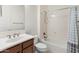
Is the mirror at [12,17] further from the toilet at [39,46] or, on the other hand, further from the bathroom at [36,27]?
the toilet at [39,46]

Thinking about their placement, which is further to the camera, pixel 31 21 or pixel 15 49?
pixel 31 21

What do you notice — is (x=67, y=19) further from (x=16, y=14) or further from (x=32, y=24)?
(x=16, y=14)

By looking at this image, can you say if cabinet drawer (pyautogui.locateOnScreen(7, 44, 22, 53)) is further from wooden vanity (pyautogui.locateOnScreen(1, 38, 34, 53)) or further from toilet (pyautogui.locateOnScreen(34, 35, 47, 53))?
toilet (pyautogui.locateOnScreen(34, 35, 47, 53))

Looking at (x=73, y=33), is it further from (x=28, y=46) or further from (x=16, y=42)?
(x=16, y=42)

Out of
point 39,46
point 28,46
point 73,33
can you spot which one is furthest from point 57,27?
point 28,46

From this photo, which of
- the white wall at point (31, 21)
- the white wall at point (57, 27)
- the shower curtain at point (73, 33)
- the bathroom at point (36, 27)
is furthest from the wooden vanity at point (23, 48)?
the shower curtain at point (73, 33)

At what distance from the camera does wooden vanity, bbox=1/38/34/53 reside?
1.17 meters

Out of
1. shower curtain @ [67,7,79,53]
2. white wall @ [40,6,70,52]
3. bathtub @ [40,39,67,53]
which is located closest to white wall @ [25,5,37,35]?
white wall @ [40,6,70,52]

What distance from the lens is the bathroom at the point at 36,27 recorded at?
1217 mm

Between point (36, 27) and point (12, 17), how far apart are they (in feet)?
1.10

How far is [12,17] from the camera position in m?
1.24

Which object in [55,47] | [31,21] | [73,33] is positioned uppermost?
[31,21]

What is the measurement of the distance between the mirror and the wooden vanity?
0.21m
